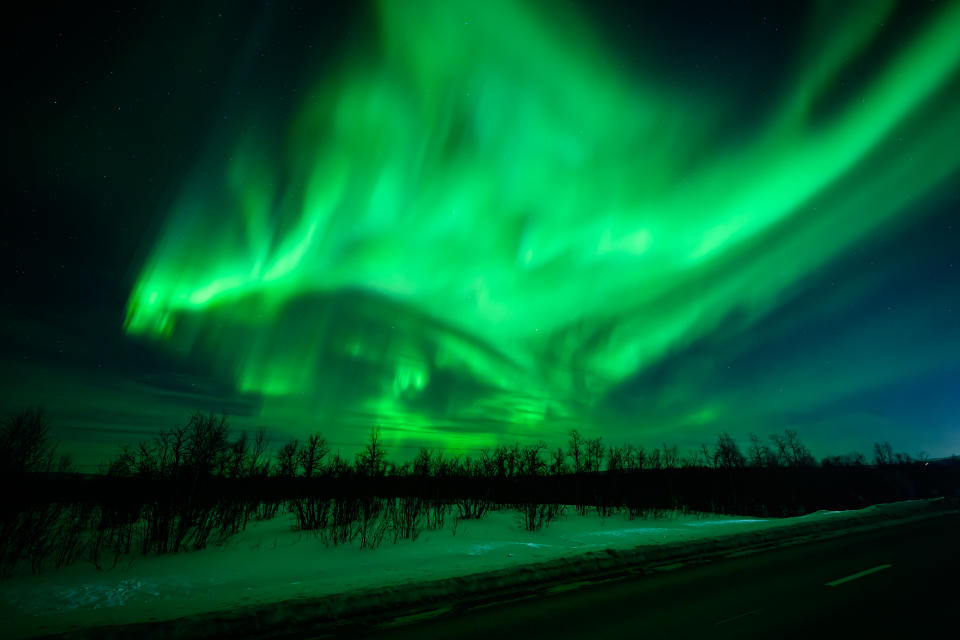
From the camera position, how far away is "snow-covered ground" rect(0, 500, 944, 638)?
7316mm

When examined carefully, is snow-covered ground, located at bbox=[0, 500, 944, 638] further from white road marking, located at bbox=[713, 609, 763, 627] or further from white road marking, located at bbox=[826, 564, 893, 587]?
white road marking, located at bbox=[826, 564, 893, 587]

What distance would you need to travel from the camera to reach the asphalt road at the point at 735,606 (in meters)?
5.91

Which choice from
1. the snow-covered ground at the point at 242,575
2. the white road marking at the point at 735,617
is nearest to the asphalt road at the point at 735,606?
the white road marking at the point at 735,617

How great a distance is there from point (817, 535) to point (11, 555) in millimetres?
26493

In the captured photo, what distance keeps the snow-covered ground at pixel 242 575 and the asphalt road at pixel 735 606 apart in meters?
2.51


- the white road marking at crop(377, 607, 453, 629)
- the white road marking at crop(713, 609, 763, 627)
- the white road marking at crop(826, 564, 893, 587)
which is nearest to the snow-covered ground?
the white road marking at crop(377, 607, 453, 629)

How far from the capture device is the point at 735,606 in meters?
7.07

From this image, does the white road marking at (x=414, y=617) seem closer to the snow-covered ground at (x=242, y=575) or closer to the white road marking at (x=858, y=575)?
the snow-covered ground at (x=242, y=575)

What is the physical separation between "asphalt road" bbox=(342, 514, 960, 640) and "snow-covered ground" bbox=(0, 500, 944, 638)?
251 cm

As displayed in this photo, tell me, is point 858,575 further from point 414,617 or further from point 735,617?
point 414,617

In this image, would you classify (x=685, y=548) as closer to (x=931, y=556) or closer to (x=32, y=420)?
(x=931, y=556)

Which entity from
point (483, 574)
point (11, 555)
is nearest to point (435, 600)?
point (483, 574)

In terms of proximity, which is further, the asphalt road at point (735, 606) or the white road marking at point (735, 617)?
the white road marking at point (735, 617)

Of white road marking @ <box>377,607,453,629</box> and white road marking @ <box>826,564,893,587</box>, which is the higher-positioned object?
white road marking @ <box>826,564,893,587</box>
